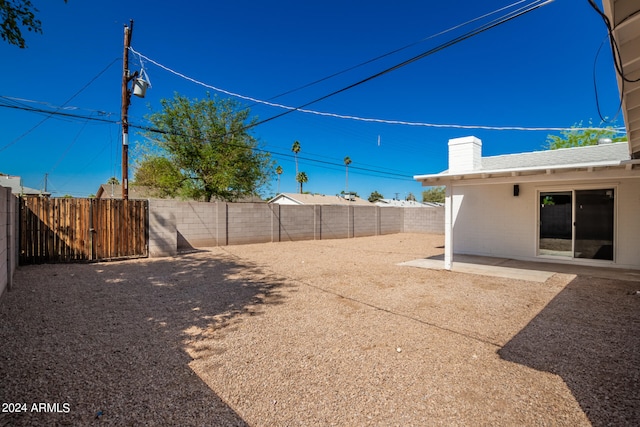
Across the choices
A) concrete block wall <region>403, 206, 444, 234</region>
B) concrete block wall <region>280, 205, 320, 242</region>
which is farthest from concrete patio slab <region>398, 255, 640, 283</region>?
concrete block wall <region>403, 206, 444, 234</region>

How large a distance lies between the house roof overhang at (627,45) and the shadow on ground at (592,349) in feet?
9.01

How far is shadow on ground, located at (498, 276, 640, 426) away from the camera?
233 cm

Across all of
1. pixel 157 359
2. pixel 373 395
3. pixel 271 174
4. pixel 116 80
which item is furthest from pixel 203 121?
pixel 373 395

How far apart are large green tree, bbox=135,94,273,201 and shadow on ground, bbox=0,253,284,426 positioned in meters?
10.9

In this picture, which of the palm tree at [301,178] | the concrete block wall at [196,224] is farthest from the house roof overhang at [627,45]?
the palm tree at [301,178]

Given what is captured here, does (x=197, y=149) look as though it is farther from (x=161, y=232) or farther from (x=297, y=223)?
(x=161, y=232)

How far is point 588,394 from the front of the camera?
7.95ft

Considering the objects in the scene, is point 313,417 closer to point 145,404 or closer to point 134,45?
point 145,404

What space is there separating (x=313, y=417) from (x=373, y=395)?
550 millimetres

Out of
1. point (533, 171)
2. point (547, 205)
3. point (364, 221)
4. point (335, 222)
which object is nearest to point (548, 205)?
point (547, 205)

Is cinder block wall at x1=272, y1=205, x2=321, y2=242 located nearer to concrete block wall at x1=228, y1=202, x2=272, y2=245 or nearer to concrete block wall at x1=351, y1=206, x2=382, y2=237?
concrete block wall at x1=228, y1=202, x2=272, y2=245

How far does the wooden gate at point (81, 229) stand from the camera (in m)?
7.62

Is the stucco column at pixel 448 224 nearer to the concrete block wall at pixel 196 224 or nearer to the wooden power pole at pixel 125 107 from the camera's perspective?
the concrete block wall at pixel 196 224

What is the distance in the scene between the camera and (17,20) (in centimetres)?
348
